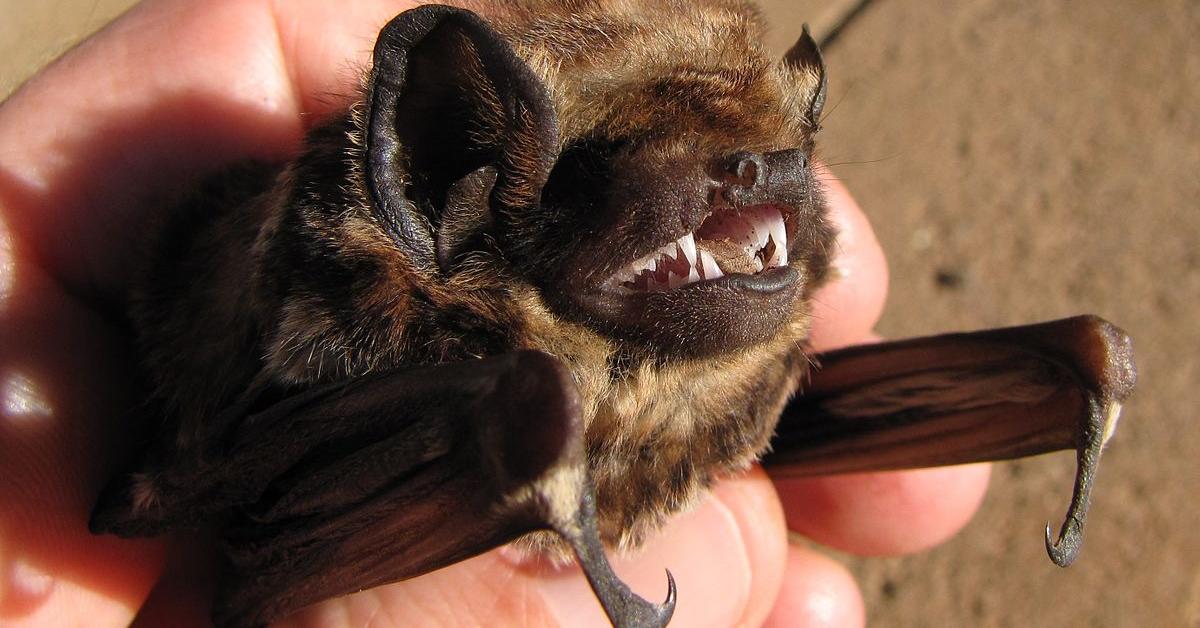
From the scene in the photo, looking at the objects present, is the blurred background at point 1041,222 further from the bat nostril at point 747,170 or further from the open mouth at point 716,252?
the bat nostril at point 747,170

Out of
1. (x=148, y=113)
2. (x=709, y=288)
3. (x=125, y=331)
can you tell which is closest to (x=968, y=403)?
(x=709, y=288)

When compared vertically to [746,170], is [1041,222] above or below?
below

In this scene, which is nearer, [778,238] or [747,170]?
[747,170]

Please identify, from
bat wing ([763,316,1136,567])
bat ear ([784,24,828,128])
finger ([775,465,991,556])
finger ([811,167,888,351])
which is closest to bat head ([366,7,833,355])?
bat ear ([784,24,828,128])

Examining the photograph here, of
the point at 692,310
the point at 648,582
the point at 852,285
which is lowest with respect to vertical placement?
the point at 648,582

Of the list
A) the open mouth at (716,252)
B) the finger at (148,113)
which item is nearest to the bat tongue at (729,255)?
the open mouth at (716,252)

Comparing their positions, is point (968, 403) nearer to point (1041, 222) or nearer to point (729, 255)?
point (729, 255)
